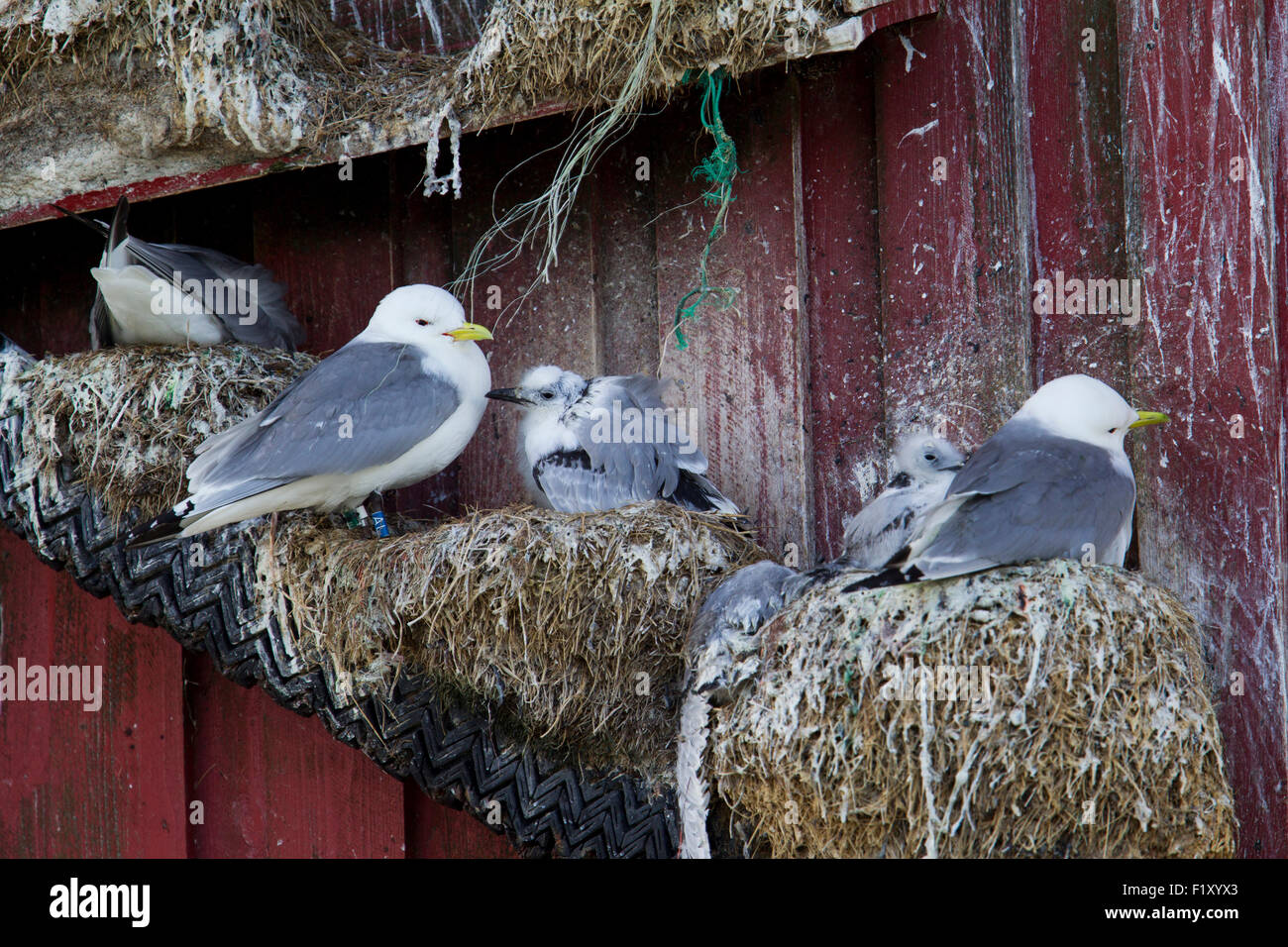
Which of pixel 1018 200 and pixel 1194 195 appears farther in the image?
pixel 1018 200

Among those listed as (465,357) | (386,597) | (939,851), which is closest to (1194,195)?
(939,851)

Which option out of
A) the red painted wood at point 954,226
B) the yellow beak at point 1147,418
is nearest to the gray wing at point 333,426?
the red painted wood at point 954,226

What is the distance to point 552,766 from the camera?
9.45 ft

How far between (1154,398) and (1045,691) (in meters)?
0.92

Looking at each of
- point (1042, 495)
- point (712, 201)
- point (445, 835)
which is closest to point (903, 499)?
point (1042, 495)

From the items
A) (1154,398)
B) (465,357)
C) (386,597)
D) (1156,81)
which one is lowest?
(386,597)

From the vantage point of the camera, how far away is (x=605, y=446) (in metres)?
3.36

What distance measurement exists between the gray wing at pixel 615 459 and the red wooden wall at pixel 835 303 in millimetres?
133

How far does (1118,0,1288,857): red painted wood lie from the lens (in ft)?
8.99

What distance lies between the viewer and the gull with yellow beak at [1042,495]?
2.49 m

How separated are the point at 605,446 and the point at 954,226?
102 cm

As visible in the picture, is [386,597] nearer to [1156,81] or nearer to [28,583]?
[28,583]

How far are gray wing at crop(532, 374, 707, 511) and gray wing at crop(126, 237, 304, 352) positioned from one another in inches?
34.3

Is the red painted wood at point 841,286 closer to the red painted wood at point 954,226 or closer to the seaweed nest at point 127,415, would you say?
the red painted wood at point 954,226
